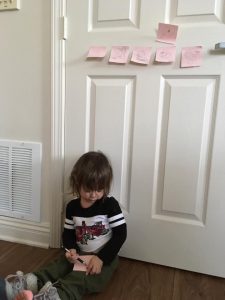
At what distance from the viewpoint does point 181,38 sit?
1.05 meters

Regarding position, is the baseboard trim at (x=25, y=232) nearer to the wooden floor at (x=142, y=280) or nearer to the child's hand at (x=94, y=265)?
the wooden floor at (x=142, y=280)

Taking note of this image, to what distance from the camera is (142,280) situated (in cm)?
110

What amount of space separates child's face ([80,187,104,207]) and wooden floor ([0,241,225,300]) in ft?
1.05

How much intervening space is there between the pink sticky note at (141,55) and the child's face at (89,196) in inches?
21.3

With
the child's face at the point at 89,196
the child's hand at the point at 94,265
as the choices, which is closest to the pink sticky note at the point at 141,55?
the child's face at the point at 89,196

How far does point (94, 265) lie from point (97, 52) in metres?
0.85

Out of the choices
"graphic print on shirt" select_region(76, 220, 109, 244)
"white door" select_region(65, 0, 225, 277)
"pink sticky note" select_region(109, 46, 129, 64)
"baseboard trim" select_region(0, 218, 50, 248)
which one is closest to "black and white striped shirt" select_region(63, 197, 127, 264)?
"graphic print on shirt" select_region(76, 220, 109, 244)

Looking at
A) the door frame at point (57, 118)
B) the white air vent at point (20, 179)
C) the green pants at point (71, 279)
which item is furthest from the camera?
the white air vent at point (20, 179)

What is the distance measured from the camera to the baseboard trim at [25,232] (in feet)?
4.36

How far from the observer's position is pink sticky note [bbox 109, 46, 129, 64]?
3.65 feet

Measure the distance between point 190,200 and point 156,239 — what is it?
9.1 inches

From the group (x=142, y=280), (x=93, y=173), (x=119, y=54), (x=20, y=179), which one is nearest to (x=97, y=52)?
(x=119, y=54)

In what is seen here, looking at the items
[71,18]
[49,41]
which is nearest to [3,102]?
[49,41]

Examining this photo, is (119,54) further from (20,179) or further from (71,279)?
(71,279)
